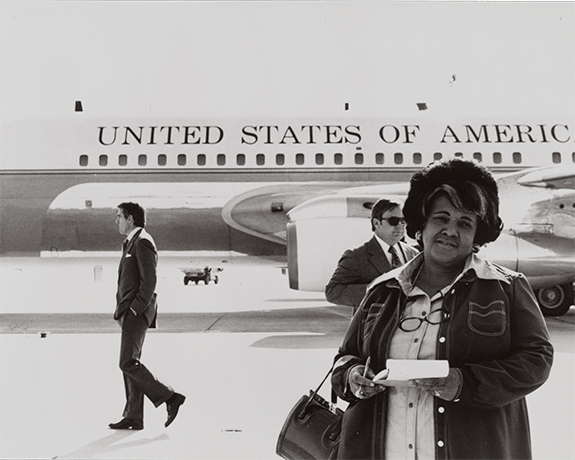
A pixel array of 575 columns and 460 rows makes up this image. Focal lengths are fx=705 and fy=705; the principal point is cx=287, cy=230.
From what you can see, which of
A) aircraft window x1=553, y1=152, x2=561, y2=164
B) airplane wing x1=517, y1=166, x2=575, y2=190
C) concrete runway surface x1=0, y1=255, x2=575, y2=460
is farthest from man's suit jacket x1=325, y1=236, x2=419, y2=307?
aircraft window x1=553, y1=152, x2=561, y2=164

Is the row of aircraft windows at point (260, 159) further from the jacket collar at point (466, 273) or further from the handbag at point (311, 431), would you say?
the jacket collar at point (466, 273)

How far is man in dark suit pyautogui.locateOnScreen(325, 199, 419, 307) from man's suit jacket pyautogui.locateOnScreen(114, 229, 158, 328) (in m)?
1.33

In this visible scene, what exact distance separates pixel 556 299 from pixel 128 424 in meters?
8.30

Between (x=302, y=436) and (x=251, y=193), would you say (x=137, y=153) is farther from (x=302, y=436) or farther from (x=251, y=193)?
(x=302, y=436)

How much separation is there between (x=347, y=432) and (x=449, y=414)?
0.34m

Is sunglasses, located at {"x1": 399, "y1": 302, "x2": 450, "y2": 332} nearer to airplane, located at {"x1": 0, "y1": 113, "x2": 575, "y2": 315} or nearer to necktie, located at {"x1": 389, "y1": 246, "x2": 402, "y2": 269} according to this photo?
necktie, located at {"x1": 389, "y1": 246, "x2": 402, "y2": 269}

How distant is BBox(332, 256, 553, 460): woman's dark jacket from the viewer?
82.3 inches

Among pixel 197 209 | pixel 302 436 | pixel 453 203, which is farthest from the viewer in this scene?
pixel 197 209

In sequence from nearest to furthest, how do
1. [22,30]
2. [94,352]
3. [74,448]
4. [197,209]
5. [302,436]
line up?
[302,436] < [74,448] < [22,30] < [94,352] < [197,209]

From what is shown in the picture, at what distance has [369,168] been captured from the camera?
12.9m

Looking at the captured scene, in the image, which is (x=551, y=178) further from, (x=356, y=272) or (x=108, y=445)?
(x=108, y=445)

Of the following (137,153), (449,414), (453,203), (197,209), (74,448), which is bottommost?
(74,448)

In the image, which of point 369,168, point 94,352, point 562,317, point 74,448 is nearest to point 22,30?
point 74,448

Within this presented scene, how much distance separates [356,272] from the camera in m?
4.63
